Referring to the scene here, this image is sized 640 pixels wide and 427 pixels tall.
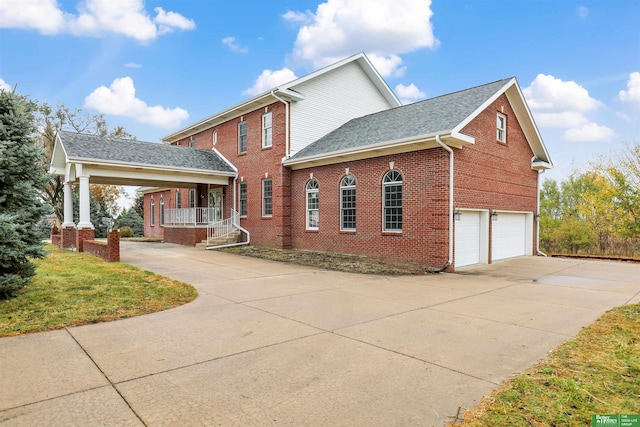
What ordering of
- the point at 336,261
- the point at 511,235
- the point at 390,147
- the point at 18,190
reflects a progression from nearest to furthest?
the point at 18,190, the point at 390,147, the point at 336,261, the point at 511,235

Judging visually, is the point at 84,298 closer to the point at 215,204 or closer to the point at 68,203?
the point at 68,203

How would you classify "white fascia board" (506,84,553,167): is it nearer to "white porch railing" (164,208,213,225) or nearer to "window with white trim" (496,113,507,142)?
"window with white trim" (496,113,507,142)

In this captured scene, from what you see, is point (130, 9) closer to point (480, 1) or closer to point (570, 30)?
point (480, 1)

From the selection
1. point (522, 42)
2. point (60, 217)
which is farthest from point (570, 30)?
point (60, 217)

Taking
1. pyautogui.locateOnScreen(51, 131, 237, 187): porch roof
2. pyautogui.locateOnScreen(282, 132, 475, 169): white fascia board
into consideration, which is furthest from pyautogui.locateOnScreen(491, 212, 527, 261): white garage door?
pyautogui.locateOnScreen(51, 131, 237, 187): porch roof

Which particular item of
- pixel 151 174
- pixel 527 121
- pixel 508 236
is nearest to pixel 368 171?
pixel 508 236

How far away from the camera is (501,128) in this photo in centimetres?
1544

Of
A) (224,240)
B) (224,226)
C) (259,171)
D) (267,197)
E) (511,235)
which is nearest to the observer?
(511,235)

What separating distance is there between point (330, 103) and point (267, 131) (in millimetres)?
3427

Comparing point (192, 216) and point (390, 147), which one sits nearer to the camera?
point (390, 147)

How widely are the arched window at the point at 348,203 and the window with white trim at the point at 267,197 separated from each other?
4.63 meters

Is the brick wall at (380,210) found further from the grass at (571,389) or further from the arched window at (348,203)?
the grass at (571,389)

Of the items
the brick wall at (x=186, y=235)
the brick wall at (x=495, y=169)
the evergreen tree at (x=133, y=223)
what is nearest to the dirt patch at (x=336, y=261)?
the brick wall at (x=495, y=169)

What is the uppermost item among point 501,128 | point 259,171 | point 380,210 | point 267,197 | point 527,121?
point 527,121
